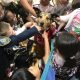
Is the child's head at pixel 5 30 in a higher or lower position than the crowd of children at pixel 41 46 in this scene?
higher

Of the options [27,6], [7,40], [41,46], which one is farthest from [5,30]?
[27,6]

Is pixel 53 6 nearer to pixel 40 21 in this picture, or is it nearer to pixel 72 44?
pixel 40 21

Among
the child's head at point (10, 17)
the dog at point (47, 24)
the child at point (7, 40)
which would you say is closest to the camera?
the child at point (7, 40)

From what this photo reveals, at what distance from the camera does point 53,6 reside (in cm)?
308

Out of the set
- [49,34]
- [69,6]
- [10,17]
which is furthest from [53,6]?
[49,34]

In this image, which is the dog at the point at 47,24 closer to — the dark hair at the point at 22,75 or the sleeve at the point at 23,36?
the sleeve at the point at 23,36

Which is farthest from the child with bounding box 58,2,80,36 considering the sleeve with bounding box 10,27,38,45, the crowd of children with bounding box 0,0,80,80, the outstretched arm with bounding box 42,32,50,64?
the sleeve with bounding box 10,27,38,45

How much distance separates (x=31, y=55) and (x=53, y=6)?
87 cm

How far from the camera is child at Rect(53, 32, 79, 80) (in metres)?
1.95

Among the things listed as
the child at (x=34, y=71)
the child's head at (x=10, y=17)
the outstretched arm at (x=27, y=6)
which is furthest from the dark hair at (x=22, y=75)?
the outstretched arm at (x=27, y=6)

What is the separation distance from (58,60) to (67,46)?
5.0 inches

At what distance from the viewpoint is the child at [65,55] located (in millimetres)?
1952

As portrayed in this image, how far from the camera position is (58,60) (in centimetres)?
201

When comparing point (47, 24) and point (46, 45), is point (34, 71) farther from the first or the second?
point (47, 24)
